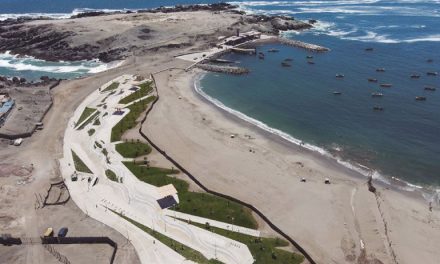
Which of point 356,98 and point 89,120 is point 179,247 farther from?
point 356,98

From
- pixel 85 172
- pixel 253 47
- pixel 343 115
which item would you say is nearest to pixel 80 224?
pixel 85 172

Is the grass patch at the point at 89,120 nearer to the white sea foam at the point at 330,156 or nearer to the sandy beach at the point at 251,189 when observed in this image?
the sandy beach at the point at 251,189

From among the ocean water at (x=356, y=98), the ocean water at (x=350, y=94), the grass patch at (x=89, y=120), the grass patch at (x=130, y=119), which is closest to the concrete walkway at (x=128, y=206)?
the grass patch at (x=89, y=120)

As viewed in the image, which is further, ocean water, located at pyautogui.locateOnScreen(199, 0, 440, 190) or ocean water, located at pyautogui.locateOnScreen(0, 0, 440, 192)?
ocean water, located at pyautogui.locateOnScreen(0, 0, 440, 192)

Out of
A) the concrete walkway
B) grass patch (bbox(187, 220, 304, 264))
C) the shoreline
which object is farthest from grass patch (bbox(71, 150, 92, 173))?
the shoreline

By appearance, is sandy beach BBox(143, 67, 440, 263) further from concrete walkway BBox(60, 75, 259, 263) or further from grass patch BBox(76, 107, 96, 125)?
→ grass patch BBox(76, 107, 96, 125)
